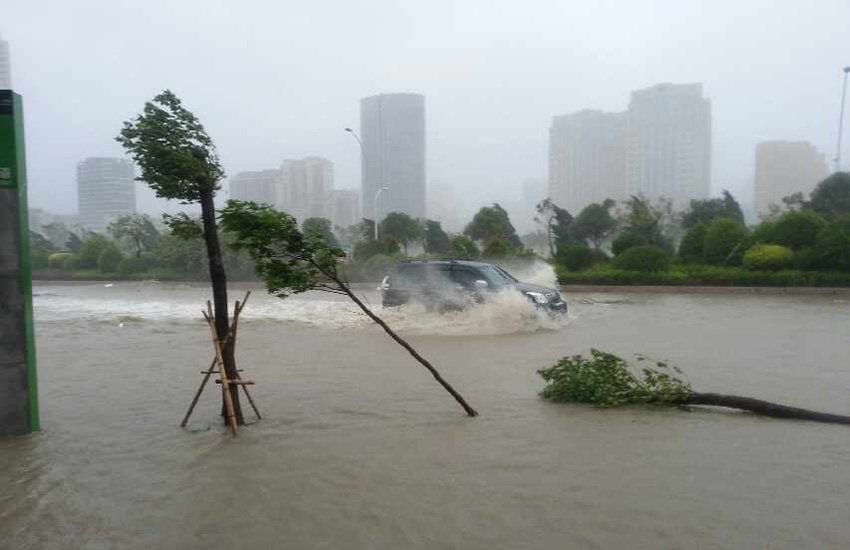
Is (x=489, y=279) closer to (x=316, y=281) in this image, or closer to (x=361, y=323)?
(x=361, y=323)

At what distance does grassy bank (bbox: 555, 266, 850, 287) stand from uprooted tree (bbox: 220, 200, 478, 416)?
73.4 ft

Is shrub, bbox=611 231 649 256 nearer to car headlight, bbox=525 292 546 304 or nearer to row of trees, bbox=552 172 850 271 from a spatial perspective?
row of trees, bbox=552 172 850 271

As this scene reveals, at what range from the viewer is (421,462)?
539 cm

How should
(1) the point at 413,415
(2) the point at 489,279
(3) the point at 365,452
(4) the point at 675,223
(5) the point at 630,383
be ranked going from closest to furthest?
1. (3) the point at 365,452
2. (1) the point at 413,415
3. (5) the point at 630,383
4. (2) the point at 489,279
5. (4) the point at 675,223

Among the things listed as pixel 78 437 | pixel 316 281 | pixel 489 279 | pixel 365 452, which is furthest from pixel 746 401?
pixel 489 279

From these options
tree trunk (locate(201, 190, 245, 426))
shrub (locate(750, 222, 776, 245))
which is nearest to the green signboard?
tree trunk (locate(201, 190, 245, 426))

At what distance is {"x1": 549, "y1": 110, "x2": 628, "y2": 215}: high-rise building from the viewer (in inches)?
1963

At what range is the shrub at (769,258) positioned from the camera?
2564 cm

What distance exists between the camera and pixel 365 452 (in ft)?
18.8

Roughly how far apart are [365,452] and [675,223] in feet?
133

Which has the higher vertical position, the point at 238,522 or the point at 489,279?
the point at 489,279

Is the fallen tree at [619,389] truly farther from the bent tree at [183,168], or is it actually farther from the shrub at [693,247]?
the shrub at [693,247]

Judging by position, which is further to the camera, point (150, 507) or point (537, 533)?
point (150, 507)

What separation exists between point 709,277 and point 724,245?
11.2 ft
